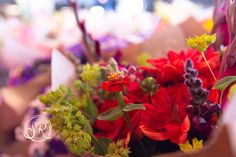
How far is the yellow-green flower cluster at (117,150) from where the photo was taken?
416 millimetres

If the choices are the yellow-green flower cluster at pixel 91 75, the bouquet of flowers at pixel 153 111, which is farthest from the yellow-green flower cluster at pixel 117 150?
the yellow-green flower cluster at pixel 91 75

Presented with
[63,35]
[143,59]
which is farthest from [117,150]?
[63,35]

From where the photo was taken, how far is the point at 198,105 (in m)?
0.41

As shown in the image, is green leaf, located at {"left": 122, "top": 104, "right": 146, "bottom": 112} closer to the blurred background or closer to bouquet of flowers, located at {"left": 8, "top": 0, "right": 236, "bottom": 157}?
bouquet of flowers, located at {"left": 8, "top": 0, "right": 236, "bottom": 157}

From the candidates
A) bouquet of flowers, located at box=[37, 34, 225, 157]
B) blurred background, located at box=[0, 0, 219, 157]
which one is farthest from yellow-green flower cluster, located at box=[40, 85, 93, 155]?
blurred background, located at box=[0, 0, 219, 157]

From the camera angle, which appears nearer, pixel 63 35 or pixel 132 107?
pixel 132 107

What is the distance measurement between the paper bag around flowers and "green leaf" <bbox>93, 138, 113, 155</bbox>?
180 mm

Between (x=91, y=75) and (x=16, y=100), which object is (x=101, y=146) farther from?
(x=16, y=100)

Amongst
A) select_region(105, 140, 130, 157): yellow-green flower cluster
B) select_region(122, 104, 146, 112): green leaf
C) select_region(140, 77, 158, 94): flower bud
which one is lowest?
select_region(105, 140, 130, 157): yellow-green flower cluster

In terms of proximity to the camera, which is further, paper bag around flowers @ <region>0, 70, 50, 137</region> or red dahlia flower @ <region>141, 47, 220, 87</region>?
paper bag around flowers @ <region>0, 70, 50, 137</region>

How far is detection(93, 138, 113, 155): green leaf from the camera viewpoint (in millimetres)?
438

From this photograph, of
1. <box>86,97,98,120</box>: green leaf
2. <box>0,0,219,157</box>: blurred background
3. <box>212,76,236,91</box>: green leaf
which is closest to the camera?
<box>212,76,236,91</box>: green leaf

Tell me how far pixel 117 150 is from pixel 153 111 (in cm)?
5

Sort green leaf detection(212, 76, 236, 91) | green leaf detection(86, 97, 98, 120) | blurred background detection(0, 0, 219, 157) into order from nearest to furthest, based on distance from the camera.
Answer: green leaf detection(212, 76, 236, 91) < green leaf detection(86, 97, 98, 120) < blurred background detection(0, 0, 219, 157)
